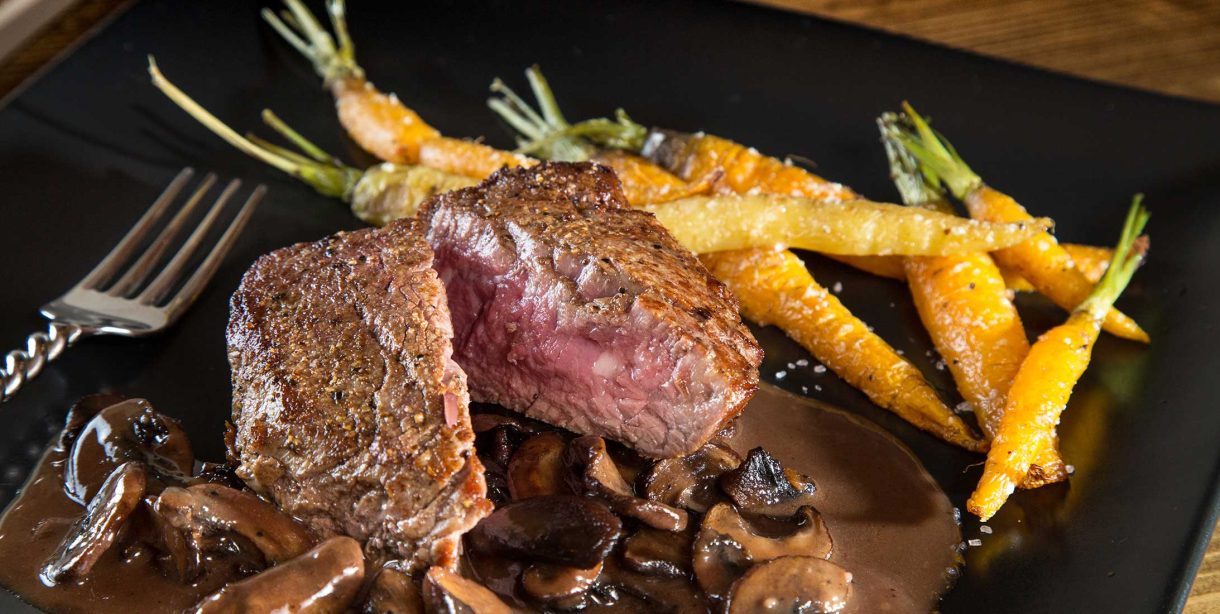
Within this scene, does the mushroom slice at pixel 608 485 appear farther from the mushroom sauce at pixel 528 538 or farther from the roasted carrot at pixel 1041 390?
the roasted carrot at pixel 1041 390

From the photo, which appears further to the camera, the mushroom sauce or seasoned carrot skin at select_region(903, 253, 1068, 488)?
seasoned carrot skin at select_region(903, 253, 1068, 488)

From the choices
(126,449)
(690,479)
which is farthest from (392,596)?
(126,449)

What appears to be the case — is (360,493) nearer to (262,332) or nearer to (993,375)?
(262,332)

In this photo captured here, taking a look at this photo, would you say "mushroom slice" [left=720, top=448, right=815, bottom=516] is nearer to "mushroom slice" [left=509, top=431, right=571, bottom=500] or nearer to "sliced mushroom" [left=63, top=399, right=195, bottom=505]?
"mushroom slice" [left=509, top=431, right=571, bottom=500]

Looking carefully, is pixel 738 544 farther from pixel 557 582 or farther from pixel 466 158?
pixel 466 158

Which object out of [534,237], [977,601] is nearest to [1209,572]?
[977,601]

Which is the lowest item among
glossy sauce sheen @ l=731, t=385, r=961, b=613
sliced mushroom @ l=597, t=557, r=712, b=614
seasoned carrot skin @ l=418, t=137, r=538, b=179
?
glossy sauce sheen @ l=731, t=385, r=961, b=613

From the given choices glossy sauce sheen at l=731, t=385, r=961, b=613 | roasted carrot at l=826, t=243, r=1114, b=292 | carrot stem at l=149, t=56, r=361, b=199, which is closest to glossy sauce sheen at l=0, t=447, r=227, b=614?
glossy sauce sheen at l=731, t=385, r=961, b=613
